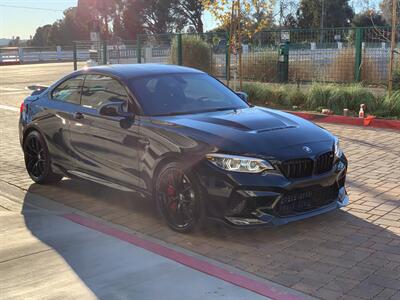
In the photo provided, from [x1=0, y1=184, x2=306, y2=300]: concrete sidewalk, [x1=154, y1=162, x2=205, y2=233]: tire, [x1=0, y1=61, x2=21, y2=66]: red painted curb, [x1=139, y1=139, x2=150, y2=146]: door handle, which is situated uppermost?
[x1=0, y1=61, x2=21, y2=66]: red painted curb

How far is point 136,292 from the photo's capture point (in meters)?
4.07

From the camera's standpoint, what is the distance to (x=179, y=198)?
17.1 ft

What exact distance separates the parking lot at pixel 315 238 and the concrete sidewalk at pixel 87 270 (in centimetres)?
40

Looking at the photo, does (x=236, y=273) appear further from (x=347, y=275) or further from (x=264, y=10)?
(x=264, y=10)

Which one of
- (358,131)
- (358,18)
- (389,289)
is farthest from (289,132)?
(358,18)

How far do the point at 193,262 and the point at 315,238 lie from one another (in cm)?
126

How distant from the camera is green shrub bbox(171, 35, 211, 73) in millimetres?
19453

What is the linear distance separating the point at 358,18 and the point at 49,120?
65.7m

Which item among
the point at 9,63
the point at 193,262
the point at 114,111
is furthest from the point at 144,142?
the point at 9,63

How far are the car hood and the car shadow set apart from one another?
0.80 m

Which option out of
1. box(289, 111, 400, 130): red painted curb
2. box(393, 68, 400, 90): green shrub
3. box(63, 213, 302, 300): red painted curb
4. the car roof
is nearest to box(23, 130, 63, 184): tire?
the car roof

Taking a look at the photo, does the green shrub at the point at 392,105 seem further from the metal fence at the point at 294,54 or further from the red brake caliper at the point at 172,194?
the red brake caliper at the point at 172,194

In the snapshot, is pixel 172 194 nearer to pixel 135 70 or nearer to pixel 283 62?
pixel 135 70

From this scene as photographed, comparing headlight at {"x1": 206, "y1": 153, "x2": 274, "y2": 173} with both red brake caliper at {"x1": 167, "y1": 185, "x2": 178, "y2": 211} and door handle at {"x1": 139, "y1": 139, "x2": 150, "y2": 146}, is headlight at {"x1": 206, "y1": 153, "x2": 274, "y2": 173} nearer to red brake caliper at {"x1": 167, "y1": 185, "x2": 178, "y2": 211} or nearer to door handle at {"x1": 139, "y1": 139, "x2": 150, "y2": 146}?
red brake caliper at {"x1": 167, "y1": 185, "x2": 178, "y2": 211}
